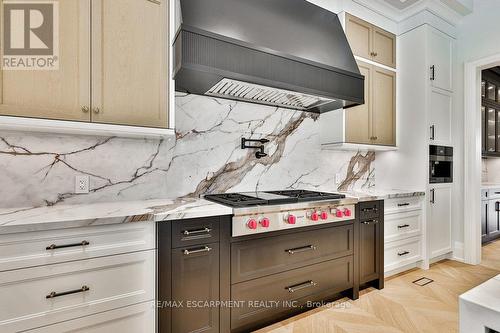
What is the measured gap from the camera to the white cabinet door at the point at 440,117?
10.1ft

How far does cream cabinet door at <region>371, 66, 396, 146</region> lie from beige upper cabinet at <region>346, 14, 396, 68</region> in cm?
14

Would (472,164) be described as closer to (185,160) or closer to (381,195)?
(381,195)

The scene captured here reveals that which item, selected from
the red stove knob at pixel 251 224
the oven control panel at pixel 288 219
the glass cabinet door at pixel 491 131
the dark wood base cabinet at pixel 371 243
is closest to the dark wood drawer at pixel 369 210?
the dark wood base cabinet at pixel 371 243

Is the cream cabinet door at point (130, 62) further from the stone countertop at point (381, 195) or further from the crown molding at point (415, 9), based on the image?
the crown molding at point (415, 9)

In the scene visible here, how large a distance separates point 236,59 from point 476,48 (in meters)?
3.15

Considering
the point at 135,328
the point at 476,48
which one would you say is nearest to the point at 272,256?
the point at 135,328

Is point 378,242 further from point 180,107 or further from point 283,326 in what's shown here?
point 180,107

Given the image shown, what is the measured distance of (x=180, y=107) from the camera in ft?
7.22

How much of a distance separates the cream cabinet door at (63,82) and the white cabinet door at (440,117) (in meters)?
3.35

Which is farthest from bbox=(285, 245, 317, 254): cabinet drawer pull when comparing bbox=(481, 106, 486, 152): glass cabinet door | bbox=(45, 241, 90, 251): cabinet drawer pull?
bbox=(481, 106, 486, 152): glass cabinet door

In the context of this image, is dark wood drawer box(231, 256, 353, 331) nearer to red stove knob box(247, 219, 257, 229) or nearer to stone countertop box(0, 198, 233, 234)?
red stove knob box(247, 219, 257, 229)

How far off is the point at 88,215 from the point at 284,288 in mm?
1391

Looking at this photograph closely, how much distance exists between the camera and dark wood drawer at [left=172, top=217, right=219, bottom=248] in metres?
1.57

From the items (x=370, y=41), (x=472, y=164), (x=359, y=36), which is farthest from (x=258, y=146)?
(x=472, y=164)
